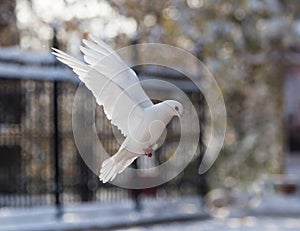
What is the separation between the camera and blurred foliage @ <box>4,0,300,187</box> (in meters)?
12.4

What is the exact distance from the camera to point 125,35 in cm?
1264

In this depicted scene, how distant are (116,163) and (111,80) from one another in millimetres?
426

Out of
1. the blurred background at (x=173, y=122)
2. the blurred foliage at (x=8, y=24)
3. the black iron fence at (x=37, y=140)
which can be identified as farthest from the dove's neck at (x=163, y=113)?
the blurred foliage at (x=8, y=24)

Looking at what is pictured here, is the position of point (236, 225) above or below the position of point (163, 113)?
below

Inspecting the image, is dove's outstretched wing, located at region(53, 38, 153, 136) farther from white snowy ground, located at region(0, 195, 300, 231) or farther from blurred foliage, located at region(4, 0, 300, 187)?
blurred foliage, located at region(4, 0, 300, 187)

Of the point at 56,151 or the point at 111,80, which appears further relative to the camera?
the point at 56,151

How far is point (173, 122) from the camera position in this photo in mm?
12945

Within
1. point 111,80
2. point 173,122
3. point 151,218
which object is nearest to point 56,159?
point 151,218

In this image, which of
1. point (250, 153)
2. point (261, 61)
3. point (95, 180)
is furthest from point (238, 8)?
point (95, 180)

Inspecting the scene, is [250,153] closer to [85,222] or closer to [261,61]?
[261,61]

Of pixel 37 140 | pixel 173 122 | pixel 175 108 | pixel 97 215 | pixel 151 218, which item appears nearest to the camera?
pixel 175 108

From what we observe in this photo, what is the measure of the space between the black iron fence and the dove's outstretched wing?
6.26 m

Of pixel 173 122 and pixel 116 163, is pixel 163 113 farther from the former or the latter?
pixel 173 122

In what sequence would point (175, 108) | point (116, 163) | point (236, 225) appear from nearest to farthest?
1. point (175, 108)
2. point (116, 163)
3. point (236, 225)
